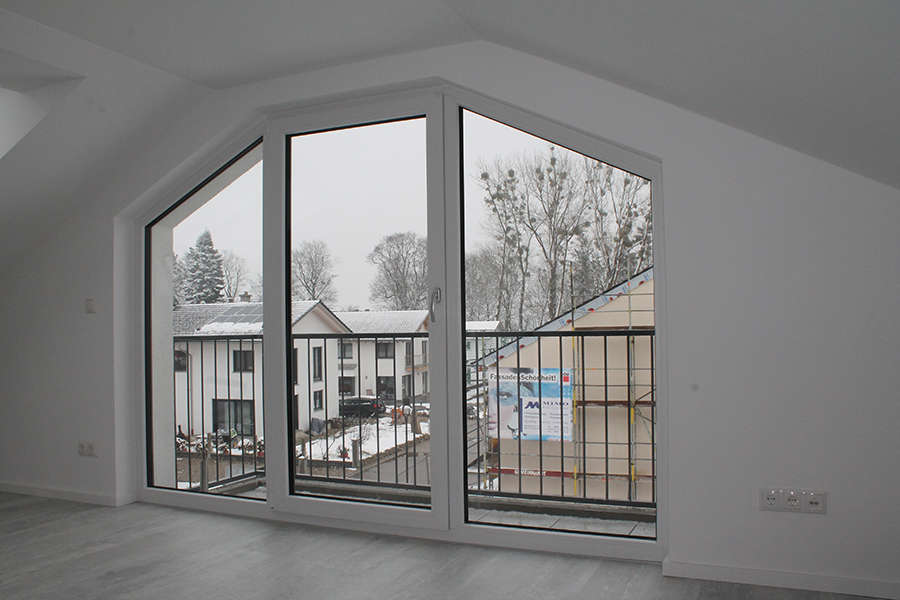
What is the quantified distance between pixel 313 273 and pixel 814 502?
2.44m

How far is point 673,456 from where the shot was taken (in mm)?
2477

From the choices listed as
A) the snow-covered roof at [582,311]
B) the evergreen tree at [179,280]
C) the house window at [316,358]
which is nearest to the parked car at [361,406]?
the house window at [316,358]

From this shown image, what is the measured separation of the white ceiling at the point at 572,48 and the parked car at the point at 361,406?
5.52 ft

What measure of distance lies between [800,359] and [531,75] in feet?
5.19

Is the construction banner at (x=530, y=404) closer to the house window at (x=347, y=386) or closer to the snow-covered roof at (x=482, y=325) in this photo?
the snow-covered roof at (x=482, y=325)

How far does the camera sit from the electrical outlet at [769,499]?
2.32m

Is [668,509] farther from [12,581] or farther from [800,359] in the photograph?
[12,581]

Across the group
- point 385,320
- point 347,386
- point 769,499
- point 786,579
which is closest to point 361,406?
point 347,386

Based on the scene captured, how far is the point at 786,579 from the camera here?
2297 mm

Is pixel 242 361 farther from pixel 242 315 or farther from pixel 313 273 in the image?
pixel 313 273

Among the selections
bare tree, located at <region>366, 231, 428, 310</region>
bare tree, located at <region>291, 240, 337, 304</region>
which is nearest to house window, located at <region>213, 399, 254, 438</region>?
bare tree, located at <region>291, 240, 337, 304</region>

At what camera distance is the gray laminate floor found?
2322 mm

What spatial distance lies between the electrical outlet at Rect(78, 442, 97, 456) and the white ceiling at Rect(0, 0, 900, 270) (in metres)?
1.36

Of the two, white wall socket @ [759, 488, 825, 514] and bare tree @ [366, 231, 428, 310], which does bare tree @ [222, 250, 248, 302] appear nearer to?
bare tree @ [366, 231, 428, 310]
